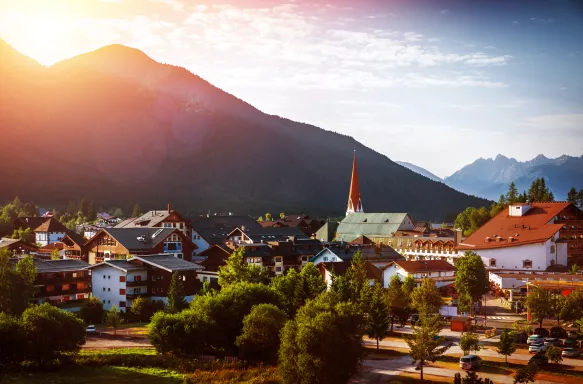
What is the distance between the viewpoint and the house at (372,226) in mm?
112312

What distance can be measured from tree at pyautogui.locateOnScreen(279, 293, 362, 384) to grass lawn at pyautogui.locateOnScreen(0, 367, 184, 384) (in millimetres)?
7913

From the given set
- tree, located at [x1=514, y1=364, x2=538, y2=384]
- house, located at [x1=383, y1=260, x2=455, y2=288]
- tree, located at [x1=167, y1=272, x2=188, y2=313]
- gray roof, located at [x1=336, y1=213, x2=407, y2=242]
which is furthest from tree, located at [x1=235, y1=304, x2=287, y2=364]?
gray roof, located at [x1=336, y1=213, x2=407, y2=242]

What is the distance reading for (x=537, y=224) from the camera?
256 ft

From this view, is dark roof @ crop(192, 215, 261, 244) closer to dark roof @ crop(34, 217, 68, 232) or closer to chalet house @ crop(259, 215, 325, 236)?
chalet house @ crop(259, 215, 325, 236)

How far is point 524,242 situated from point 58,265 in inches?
2063

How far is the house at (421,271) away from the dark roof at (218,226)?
33439mm

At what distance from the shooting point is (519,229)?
3078 inches

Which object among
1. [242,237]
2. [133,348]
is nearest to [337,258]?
[242,237]

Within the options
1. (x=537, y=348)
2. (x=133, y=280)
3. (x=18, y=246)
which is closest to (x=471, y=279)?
(x=537, y=348)

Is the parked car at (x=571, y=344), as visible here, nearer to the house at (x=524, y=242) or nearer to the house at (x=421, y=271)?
the house at (x=421, y=271)

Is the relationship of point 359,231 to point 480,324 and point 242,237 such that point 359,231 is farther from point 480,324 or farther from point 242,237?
point 480,324

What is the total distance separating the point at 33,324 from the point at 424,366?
2629 cm

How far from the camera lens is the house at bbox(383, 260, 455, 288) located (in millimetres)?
69062

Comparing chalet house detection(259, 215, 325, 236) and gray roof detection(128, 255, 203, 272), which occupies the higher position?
chalet house detection(259, 215, 325, 236)
